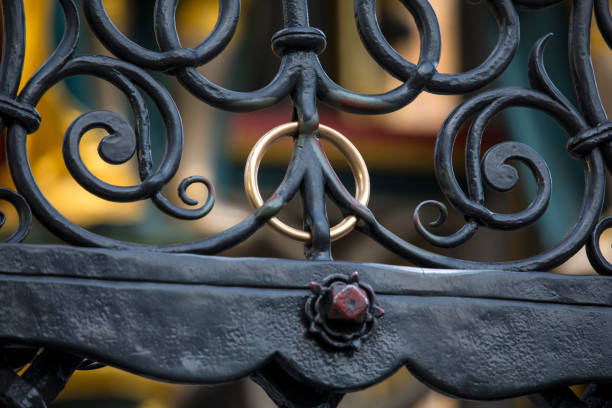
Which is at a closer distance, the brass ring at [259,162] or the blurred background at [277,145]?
the brass ring at [259,162]

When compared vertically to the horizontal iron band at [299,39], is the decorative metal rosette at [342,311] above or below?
below

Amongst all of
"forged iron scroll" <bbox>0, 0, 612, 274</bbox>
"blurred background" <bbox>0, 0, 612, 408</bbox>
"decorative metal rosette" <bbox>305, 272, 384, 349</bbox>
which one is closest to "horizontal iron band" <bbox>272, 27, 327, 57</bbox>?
"forged iron scroll" <bbox>0, 0, 612, 274</bbox>

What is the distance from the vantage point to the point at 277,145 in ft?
5.80

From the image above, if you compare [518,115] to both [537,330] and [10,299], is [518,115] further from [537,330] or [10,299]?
[10,299]

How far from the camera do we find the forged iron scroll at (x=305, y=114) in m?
0.63

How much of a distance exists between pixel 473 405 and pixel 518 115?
60cm

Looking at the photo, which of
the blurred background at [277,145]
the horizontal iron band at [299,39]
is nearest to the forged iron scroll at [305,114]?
the horizontal iron band at [299,39]

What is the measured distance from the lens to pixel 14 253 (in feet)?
1.84

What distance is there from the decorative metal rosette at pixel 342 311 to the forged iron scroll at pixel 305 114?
4 centimetres

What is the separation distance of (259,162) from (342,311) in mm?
125

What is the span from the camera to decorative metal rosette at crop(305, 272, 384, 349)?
0.59 m

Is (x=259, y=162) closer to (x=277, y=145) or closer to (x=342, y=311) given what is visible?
(x=342, y=311)

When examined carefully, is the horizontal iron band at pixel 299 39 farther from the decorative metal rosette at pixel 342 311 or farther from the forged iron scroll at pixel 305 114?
the decorative metal rosette at pixel 342 311

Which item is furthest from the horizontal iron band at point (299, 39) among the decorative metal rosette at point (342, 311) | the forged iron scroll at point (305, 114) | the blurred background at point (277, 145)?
the blurred background at point (277, 145)
